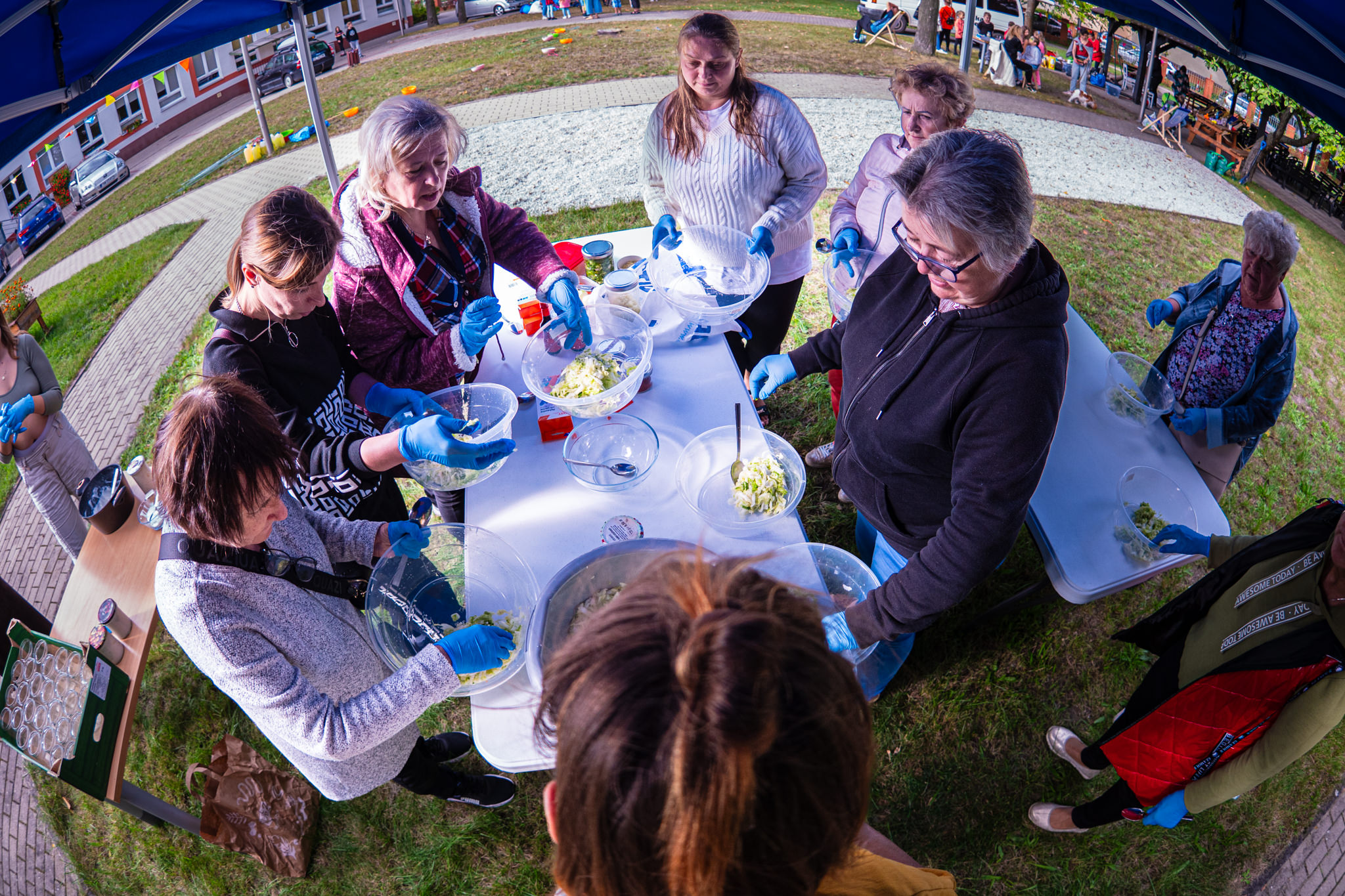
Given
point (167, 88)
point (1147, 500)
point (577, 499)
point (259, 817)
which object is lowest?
point (259, 817)

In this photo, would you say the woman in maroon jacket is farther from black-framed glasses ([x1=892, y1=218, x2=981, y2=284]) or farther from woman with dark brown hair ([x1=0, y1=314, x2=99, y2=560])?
woman with dark brown hair ([x1=0, y1=314, x2=99, y2=560])

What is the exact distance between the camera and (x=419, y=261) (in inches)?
99.2

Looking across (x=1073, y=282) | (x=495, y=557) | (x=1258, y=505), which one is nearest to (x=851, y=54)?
(x=1073, y=282)

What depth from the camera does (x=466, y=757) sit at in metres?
3.13

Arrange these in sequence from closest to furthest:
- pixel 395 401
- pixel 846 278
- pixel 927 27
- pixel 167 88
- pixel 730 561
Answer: pixel 730 561 < pixel 395 401 < pixel 846 278 < pixel 167 88 < pixel 927 27

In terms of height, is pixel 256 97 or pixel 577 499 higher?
pixel 256 97

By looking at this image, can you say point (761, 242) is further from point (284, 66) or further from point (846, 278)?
point (284, 66)

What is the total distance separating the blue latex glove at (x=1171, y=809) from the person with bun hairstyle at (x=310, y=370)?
2.54m

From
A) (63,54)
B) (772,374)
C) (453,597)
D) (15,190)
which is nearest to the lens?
(453,597)

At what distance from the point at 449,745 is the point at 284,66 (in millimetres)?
16258

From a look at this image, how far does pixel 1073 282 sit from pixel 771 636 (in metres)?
6.75

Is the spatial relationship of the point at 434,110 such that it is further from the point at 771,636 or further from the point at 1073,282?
the point at 1073,282

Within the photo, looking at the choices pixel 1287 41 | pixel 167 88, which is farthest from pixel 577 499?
pixel 167 88

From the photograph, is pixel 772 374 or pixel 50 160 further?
pixel 50 160
